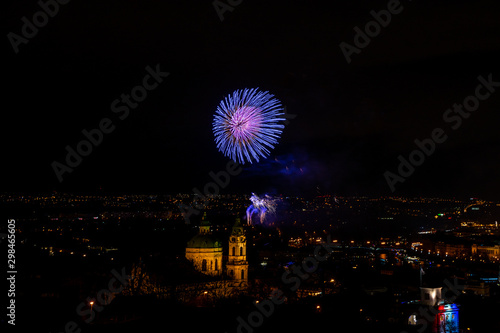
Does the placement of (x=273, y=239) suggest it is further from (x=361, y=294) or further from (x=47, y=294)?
(x=47, y=294)

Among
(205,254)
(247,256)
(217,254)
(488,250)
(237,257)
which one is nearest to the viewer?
(237,257)

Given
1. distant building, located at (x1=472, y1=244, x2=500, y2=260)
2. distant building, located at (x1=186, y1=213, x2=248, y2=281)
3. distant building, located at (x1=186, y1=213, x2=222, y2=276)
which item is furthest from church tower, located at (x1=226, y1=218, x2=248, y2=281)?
distant building, located at (x1=472, y1=244, x2=500, y2=260)

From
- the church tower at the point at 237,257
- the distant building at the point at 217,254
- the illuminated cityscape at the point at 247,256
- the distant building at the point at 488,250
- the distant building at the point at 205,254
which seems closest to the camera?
the illuminated cityscape at the point at 247,256

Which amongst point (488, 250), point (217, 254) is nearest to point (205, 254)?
point (217, 254)

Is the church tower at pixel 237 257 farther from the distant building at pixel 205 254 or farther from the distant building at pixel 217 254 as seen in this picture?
the distant building at pixel 205 254

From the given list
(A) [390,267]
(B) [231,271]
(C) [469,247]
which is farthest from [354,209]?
(B) [231,271]

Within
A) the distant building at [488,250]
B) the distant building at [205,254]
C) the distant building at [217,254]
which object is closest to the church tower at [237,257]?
the distant building at [217,254]

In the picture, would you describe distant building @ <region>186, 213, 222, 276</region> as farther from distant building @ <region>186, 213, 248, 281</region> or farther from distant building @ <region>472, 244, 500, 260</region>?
distant building @ <region>472, 244, 500, 260</region>

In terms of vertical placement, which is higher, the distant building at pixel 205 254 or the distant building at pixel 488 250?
the distant building at pixel 488 250

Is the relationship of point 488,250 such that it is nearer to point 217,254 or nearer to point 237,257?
point 217,254
